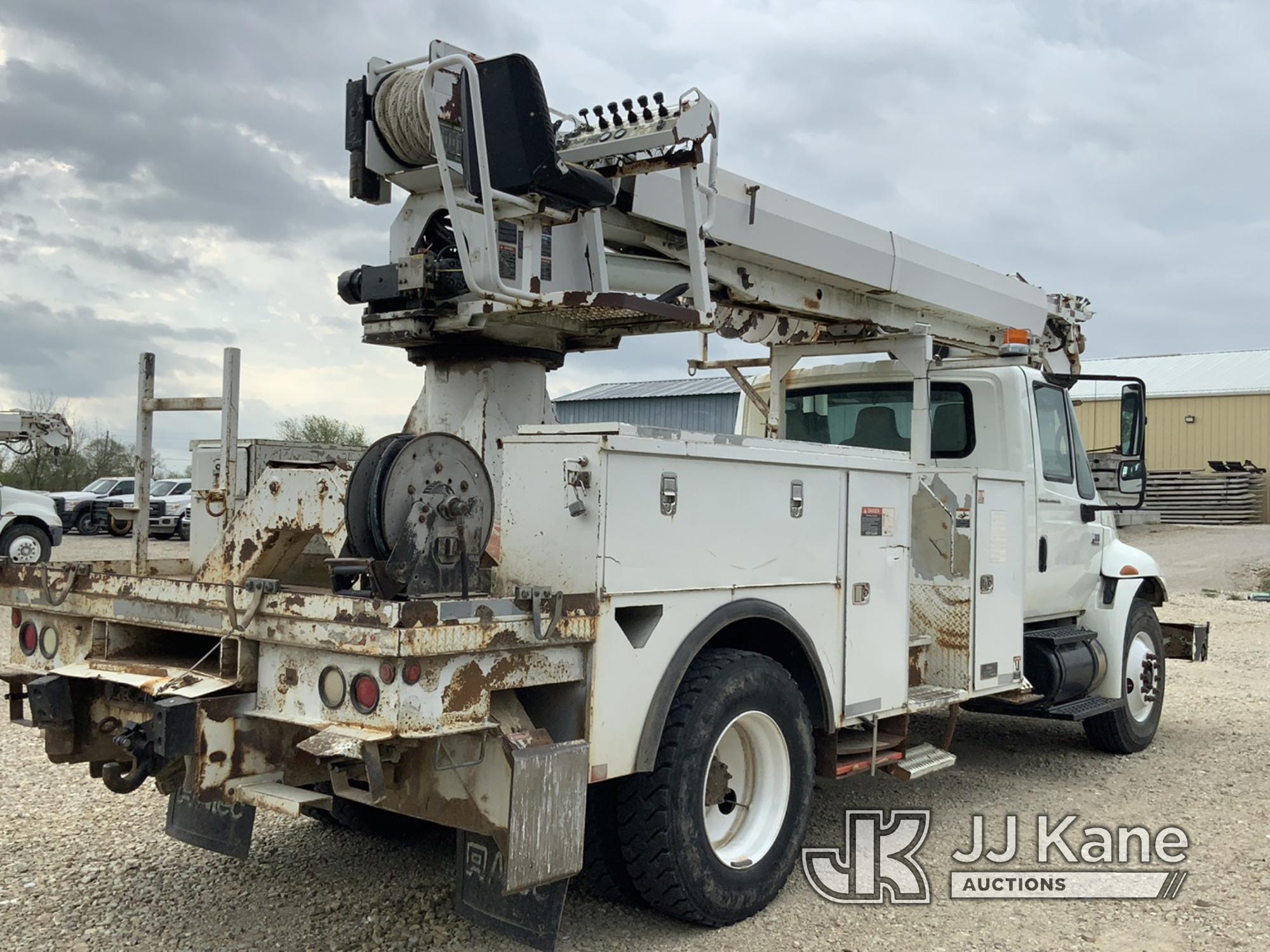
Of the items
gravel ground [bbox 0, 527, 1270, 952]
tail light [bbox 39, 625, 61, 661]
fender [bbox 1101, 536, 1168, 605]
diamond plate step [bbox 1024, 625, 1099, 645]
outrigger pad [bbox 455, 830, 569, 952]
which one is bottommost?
gravel ground [bbox 0, 527, 1270, 952]

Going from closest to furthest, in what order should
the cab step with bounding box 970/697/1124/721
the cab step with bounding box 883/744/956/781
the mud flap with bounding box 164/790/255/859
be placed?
the mud flap with bounding box 164/790/255/859 < the cab step with bounding box 883/744/956/781 < the cab step with bounding box 970/697/1124/721

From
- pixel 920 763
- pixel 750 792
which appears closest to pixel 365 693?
pixel 750 792

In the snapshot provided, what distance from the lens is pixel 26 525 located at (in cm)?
1888

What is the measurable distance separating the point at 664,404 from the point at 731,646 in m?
27.0

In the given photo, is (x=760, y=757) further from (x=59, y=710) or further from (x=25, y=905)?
(x=25, y=905)

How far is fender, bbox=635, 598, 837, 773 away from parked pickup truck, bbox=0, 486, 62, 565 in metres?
16.7

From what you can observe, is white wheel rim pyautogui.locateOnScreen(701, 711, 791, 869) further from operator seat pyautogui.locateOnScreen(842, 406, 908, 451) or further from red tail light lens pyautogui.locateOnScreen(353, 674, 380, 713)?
operator seat pyautogui.locateOnScreen(842, 406, 908, 451)

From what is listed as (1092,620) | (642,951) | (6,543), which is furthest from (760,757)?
(6,543)

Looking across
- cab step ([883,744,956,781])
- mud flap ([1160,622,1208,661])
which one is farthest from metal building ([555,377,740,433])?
cab step ([883,744,956,781])

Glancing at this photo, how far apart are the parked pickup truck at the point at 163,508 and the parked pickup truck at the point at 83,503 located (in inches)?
6.5

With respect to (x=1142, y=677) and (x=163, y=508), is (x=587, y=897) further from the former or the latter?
(x=163, y=508)


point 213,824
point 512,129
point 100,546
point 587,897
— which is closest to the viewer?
point 512,129

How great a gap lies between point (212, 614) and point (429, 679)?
3.24 feet

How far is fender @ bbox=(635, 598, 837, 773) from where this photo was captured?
3.90m
